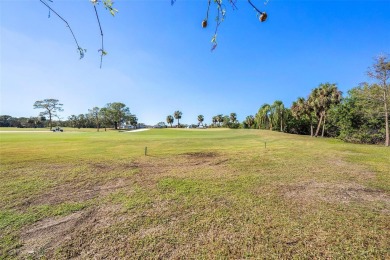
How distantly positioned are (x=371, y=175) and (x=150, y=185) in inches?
345

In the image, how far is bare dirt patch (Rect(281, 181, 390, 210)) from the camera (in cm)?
530

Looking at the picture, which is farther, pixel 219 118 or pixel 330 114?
pixel 219 118

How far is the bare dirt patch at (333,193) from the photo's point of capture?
5301 mm

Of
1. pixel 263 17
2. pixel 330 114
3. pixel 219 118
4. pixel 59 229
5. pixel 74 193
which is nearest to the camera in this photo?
pixel 263 17

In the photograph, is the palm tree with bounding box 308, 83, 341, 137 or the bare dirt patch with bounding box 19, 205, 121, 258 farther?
the palm tree with bounding box 308, 83, 341, 137

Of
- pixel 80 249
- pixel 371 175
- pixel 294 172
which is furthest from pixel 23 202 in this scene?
pixel 371 175

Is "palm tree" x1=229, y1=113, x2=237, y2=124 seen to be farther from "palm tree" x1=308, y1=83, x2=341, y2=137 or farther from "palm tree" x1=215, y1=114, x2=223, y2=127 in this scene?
"palm tree" x1=308, y1=83, x2=341, y2=137

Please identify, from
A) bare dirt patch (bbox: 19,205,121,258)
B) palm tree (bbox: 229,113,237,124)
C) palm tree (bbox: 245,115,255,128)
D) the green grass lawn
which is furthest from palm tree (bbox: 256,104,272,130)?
bare dirt patch (bbox: 19,205,121,258)

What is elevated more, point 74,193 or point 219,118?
point 219,118

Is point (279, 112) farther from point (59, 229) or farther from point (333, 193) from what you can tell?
point (59, 229)

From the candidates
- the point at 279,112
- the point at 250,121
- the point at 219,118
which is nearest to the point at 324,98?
the point at 279,112

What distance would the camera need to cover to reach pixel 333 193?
18.9ft

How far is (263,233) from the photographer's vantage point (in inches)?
143

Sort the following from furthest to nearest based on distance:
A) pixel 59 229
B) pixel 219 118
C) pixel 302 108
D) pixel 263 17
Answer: pixel 219 118, pixel 302 108, pixel 59 229, pixel 263 17
